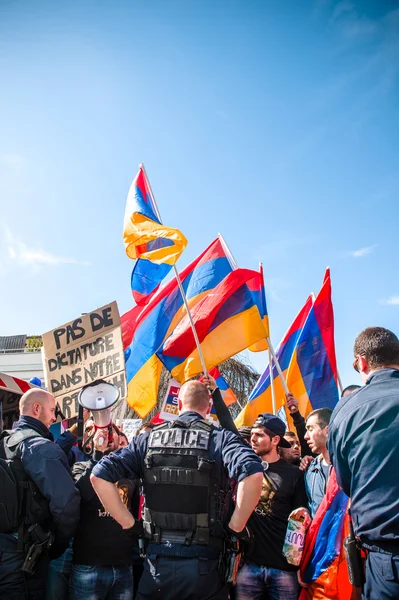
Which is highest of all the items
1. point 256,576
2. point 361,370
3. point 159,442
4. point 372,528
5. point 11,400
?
point 11,400

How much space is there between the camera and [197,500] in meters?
3.59

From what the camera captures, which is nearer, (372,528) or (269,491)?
(372,528)

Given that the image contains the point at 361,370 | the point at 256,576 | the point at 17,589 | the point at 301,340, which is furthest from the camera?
the point at 301,340

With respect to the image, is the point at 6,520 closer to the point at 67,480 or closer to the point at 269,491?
the point at 67,480

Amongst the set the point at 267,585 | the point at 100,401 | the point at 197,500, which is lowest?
the point at 267,585

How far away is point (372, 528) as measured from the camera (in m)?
2.86

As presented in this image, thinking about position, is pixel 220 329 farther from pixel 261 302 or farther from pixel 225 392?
pixel 225 392

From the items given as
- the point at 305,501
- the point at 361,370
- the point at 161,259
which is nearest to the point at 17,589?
the point at 305,501

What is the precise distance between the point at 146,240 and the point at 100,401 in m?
3.44

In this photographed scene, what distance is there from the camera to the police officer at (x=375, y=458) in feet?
9.12

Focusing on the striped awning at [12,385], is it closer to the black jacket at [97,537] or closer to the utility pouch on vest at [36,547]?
the black jacket at [97,537]

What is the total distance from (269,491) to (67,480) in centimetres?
178

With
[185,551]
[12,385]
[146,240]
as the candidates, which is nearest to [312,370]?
[146,240]

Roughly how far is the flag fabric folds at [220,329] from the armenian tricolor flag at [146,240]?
3.42 feet
